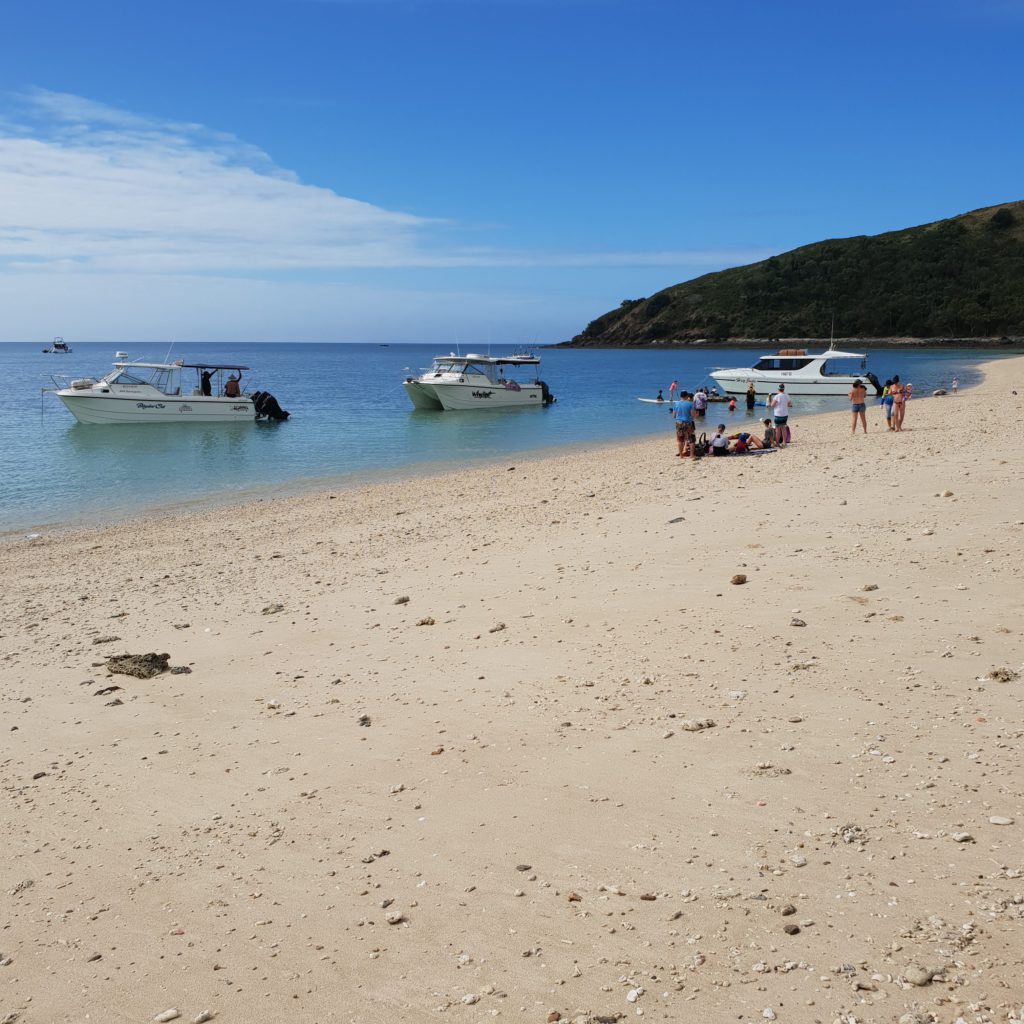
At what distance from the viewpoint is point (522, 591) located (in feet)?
32.2

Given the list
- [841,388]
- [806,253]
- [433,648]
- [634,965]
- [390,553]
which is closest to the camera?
[634,965]

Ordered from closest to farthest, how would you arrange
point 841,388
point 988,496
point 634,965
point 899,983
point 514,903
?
1. point 899,983
2. point 634,965
3. point 514,903
4. point 988,496
5. point 841,388

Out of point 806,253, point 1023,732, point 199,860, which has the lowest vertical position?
point 199,860

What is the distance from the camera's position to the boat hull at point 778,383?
153 feet

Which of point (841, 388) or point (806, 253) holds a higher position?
point (806, 253)

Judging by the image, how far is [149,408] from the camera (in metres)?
39.1

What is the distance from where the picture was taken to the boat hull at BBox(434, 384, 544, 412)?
46188 mm

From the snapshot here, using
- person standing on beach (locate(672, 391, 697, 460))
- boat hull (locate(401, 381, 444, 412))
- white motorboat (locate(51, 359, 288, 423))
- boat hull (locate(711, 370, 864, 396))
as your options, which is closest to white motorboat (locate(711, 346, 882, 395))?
boat hull (locate(711, 370, 864, 396))

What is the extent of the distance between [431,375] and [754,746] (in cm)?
4240

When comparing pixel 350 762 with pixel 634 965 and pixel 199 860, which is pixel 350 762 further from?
pixel 634 965

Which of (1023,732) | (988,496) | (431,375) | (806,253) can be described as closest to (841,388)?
(431,375)

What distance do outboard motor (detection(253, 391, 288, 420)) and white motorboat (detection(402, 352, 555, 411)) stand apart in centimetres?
653

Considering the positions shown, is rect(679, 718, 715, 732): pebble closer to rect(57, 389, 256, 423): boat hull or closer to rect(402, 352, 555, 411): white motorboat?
rect(57, 389, 256, 423): boat hull

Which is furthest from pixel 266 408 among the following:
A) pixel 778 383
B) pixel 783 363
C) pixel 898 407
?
pixel 898 407
